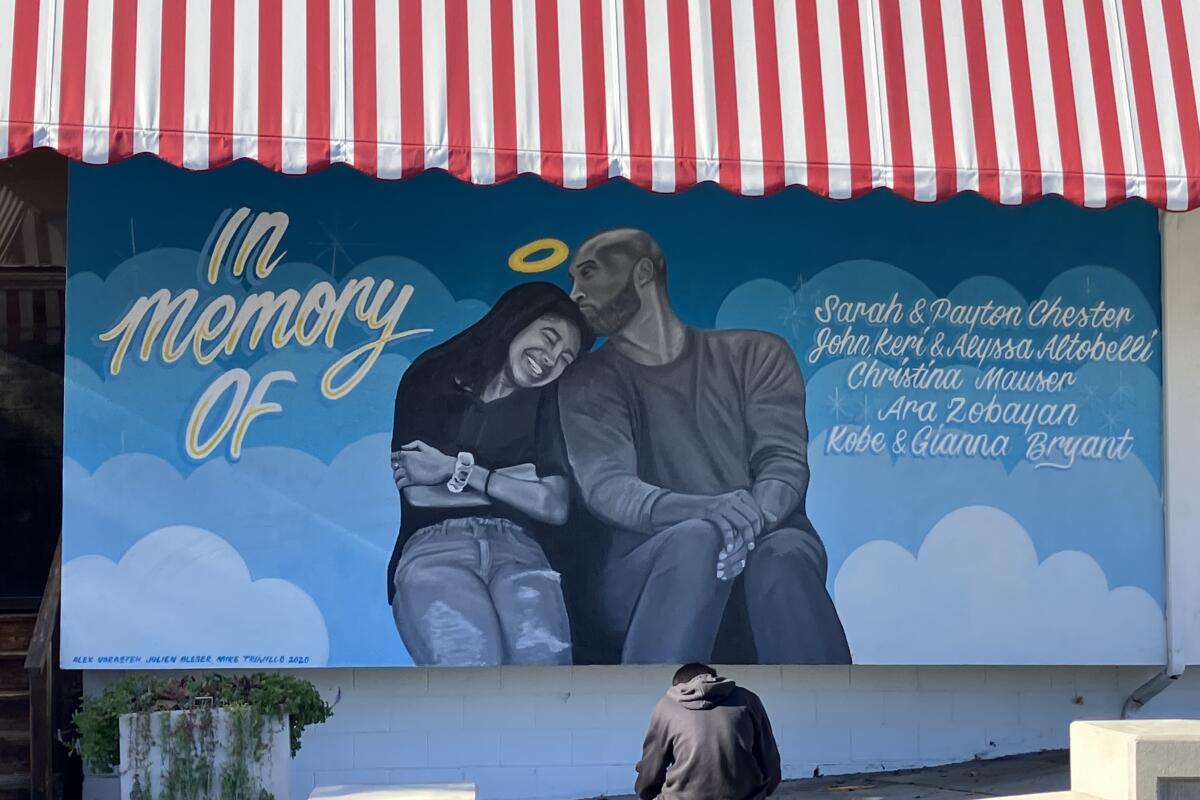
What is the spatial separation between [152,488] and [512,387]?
2228mm

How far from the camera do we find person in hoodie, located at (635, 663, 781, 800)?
21.0ft

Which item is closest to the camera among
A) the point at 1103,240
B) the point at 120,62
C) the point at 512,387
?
the point at 120,62

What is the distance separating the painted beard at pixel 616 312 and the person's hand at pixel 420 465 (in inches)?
48.5

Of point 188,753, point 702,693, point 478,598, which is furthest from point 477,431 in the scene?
point 702,693

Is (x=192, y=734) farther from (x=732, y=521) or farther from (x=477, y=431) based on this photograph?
(x=732, y=521)

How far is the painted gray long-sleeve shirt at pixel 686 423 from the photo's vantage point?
9.71m

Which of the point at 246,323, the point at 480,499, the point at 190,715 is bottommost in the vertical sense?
the point at 190,715

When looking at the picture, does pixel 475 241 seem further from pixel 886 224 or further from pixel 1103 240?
pixel 1103 240

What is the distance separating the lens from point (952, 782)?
9.91 meters

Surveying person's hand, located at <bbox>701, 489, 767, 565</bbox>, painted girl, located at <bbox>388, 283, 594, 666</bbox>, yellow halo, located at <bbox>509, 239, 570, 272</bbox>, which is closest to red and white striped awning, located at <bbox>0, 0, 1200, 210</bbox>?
yellow halo, located at <bbox>509, 239, 570, 272</bbox>

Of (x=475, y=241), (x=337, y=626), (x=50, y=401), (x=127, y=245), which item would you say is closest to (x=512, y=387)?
(x=475, y=241)

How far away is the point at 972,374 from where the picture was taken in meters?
10.1

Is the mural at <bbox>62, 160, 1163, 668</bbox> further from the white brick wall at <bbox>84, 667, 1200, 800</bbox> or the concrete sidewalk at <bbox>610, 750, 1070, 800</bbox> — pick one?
the concrete sidewalk at <bbox>610, 750, 1070, 800</bbox>

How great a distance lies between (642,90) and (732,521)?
2.85 meters
